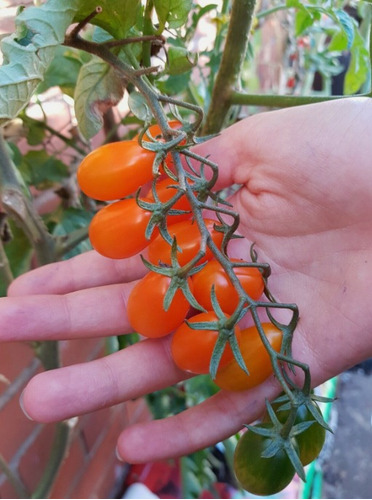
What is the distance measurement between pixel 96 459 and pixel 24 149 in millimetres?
621

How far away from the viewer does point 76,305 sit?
0.60m

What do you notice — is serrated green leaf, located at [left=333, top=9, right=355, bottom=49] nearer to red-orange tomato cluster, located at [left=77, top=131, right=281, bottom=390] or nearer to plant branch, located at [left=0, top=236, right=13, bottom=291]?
red-orange tomato cluster, located at [left=77, top=131, right=281, bottom=390]

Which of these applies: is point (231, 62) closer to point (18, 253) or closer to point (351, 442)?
point (18, 253)

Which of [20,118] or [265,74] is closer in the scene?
[20,118]

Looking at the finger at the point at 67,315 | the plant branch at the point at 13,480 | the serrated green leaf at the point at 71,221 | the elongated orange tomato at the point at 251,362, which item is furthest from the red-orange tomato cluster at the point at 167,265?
the plant branch at the point at 13,480

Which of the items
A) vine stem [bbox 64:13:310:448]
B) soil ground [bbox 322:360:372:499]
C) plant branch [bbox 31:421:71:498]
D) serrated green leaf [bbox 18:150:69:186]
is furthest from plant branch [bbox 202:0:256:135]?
soil ground [bbox 322:360:372:499]

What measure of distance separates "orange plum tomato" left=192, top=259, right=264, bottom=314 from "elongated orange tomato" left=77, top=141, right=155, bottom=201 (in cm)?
11

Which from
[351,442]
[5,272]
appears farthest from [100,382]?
[351,442]

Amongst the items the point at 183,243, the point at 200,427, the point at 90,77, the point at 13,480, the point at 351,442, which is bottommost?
the point at 351,442

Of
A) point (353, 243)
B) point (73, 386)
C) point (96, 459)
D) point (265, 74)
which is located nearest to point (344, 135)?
point (353, 243)

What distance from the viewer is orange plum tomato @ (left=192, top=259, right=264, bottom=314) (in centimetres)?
46

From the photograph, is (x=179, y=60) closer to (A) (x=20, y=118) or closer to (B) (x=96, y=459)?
(A) (x=20, y=118)

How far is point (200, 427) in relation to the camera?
0.57 meters

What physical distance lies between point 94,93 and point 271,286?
0.29 metres
